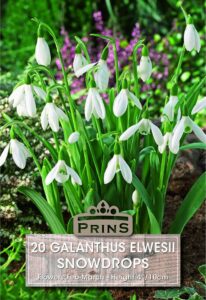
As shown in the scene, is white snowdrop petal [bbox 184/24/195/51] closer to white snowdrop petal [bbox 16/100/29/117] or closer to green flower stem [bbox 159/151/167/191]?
green flower stem [bbox 159/151/167/191]

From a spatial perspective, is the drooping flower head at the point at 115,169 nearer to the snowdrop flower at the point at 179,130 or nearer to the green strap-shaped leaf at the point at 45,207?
the snowdrop flower at the point at 179,130

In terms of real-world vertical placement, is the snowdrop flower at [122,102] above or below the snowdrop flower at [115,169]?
above

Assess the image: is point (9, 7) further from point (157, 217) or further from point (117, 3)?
point (157, 217)

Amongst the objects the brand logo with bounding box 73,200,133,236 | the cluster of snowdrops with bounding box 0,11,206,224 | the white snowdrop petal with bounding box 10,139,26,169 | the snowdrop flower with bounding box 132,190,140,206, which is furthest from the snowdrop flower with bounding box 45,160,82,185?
the snowdrop flower with bounding box 132,190,140,206

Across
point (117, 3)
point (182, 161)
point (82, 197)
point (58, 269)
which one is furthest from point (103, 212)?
point (117, 3)

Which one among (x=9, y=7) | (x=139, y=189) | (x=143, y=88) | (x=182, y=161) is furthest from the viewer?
(x=9, y=7)

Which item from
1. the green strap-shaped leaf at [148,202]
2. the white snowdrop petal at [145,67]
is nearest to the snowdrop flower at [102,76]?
the white snowdrop petal at [145,67]
